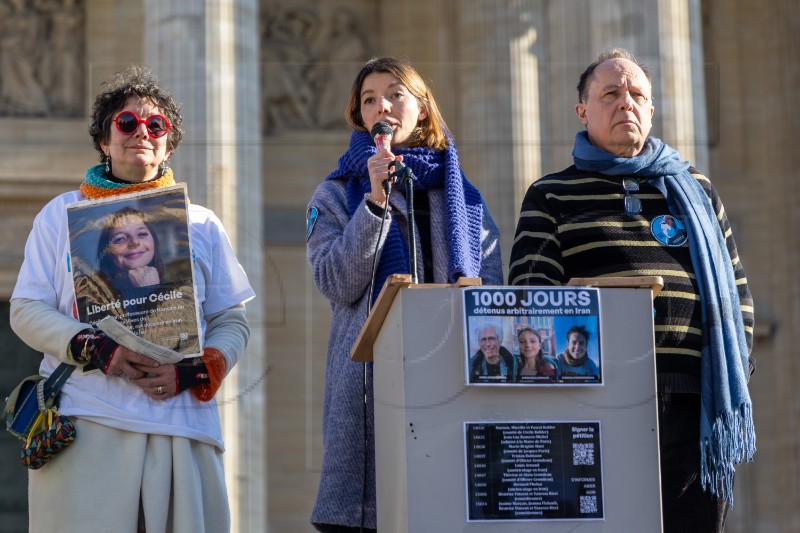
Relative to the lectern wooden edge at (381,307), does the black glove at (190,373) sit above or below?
below

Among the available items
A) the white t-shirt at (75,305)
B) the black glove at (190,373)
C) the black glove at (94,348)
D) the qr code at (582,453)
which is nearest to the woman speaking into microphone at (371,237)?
the white t-shirt at (75,305)

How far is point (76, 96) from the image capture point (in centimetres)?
1678

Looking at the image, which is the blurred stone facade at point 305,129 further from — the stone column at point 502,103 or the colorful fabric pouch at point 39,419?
the colorful fabric pouch at point 39,419

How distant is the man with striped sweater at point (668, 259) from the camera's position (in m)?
5.20

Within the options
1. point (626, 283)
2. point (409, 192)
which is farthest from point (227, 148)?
point (626, 283)

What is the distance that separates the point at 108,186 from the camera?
17.8ft

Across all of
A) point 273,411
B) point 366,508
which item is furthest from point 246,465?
point 366,508

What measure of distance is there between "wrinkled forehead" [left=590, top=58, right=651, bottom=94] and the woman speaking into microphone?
0.51m

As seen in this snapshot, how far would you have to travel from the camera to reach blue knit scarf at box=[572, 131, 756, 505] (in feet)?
16.9

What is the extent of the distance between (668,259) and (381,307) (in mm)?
1133

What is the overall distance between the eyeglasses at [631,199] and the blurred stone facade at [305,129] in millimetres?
7525

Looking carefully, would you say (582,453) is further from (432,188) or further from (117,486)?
(117,486)

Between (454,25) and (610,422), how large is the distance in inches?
514

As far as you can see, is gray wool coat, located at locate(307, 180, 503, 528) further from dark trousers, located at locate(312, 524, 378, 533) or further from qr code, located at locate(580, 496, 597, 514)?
qr code, located at locate(580, 496, 597, 514)
